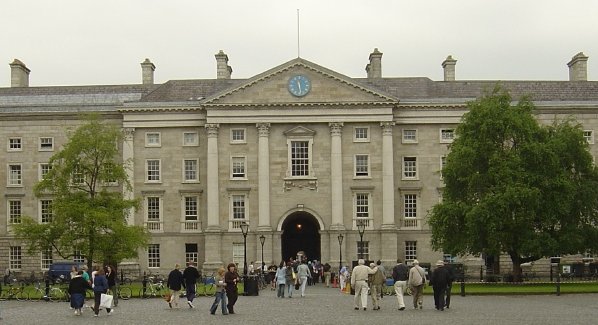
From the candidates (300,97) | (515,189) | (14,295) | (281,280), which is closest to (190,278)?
(281,280)

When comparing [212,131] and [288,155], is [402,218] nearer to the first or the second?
[288,155]

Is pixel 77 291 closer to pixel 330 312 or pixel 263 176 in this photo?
pixel 330 312

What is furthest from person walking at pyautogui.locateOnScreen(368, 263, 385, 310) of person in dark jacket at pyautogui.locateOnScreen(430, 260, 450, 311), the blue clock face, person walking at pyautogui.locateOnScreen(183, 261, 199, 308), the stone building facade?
the blue clock face

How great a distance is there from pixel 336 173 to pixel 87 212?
2221cm

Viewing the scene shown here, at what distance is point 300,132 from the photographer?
71.7m

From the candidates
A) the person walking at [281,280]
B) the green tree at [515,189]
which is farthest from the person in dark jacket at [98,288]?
the green tree at [515,189]

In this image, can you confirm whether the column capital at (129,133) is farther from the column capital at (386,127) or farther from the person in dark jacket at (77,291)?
the person in dark jacket at (77,291)

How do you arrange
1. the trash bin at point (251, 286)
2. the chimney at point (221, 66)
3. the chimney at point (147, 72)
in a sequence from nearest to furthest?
the trash bin at point (251, 286) → the chimney at point (221, 66) → the chimney at point (147, 72)

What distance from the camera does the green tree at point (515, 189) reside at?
53.5m

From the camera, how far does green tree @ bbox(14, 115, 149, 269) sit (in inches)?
2142

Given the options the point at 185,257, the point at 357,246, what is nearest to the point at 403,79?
the point at 357,246

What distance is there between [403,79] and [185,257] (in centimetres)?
2133

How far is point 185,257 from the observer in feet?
237

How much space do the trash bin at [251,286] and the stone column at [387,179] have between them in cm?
2511
